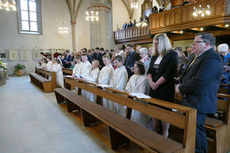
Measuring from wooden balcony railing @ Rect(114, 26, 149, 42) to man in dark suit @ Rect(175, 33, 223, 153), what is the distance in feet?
31.5

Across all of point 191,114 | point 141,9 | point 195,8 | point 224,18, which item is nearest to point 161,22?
point 195,8

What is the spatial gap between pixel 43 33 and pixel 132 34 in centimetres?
824

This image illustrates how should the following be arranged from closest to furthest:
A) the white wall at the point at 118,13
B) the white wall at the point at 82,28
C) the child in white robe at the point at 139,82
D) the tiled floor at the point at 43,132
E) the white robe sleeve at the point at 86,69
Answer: the tiled floor at the point at 43,132 → the child in white robe at the point at 139,82 → the white robe sleeve at the point at 86,69 → the white wall at the point at 118,13 → the white wall at the point at 82,28

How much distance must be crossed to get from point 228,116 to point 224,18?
19.8ft

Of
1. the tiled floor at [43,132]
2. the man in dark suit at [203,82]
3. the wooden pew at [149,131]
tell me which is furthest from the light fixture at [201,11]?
the tiled floor at [43,132]

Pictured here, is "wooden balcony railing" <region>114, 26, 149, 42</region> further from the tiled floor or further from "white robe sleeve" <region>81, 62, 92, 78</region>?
the tiled floor

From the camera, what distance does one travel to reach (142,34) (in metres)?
11.6

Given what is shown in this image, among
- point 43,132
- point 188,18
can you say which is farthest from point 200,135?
point 188,18

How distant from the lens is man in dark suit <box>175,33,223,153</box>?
71.8 inches

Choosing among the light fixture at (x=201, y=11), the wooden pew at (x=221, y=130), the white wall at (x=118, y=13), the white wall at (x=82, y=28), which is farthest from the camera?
the white wall at (x=82, y=28)

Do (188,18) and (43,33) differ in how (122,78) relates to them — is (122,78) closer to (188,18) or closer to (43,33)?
(188,18)

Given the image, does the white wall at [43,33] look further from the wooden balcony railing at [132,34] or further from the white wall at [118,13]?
the wooden balcony railing at [132,34]

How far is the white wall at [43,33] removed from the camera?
1328 cm

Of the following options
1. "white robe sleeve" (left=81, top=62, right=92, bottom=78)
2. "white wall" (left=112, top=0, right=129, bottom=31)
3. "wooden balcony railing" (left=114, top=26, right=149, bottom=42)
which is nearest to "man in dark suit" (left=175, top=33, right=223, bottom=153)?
"white robe sleeve" (left=81, top=62, right=92, bottom=78)
